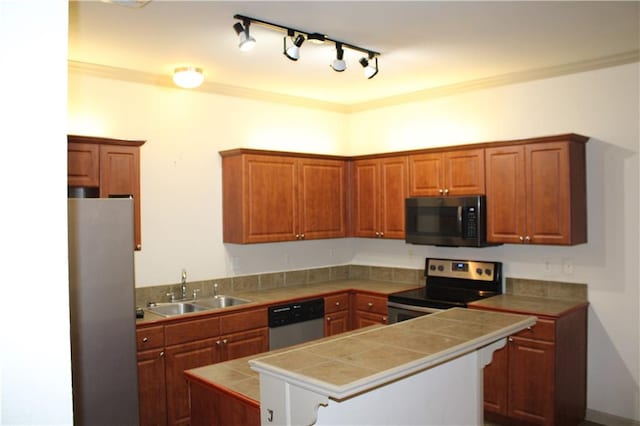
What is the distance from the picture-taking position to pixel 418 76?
4672mm

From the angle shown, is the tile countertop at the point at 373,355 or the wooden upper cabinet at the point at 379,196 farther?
the wooden upper cabinet at the point at 379,196

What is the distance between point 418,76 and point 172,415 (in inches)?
134

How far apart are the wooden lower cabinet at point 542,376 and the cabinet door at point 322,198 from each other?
80.1 inches

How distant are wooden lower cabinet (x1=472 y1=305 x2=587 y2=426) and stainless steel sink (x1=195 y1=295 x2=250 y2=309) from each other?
2.15 meters

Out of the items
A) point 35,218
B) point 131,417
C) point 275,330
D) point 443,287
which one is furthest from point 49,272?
point 443,287

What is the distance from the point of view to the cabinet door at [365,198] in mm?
5340

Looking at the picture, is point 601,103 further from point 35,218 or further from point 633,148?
point 35,218

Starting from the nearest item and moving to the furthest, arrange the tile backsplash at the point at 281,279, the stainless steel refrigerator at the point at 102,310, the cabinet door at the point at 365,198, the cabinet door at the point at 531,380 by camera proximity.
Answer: the stainless steel refrigerator at the point at 102,310, the cabinet door at the point at 531,380, the tile backsplash at the point at 281,279, the cabinet door at the point at 365,198

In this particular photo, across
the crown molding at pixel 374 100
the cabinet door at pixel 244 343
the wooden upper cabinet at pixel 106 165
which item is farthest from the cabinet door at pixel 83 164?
the cabinet door at pixel 244 343

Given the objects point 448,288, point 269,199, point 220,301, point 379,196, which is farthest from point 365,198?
point 220,301

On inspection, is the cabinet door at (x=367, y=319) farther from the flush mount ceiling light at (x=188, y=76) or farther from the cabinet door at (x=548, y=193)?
the flush mount ceiling light at (x=188, y=76)

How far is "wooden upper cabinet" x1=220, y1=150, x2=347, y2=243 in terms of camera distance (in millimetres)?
4707

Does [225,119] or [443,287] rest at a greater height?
[225,119]

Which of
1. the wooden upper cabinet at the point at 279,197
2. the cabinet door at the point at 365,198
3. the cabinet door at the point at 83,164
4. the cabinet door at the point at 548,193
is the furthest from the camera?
the cabinet door at the point at 365,198
